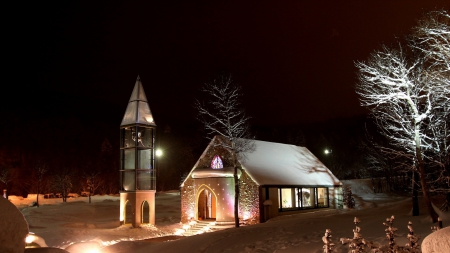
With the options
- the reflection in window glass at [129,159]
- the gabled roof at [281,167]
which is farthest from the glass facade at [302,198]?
the reflection in window glass at [129,159]

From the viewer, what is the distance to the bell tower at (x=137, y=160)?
78.1 ft

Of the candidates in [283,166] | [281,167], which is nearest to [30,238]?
[281,167]

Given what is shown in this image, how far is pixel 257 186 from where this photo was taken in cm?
2281

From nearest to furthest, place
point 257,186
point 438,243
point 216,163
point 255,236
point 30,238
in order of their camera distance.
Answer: point 438,243, point 30,238, point 255,236, point 257,186, point 216,163

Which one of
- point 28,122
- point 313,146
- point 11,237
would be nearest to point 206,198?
point 11,237

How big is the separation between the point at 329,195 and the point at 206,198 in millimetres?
8917

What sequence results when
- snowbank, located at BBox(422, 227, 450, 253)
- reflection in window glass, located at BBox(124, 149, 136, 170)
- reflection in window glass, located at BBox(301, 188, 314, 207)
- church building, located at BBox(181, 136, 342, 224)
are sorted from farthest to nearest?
reflection in window glass, located at BBox(301, 188, 314, 207) → reflection in window glass, located at BBox(124, 149, 136, 170) → church building, located at BBox(181, 136, 342, 224) → snowbank, located at BBox(422, 227, 450, 253)

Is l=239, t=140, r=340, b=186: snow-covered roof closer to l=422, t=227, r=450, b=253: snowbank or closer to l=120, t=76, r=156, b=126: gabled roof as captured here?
l=120, t=76, r=156, b=126: gabled roof

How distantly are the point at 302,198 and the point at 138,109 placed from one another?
12296 mm

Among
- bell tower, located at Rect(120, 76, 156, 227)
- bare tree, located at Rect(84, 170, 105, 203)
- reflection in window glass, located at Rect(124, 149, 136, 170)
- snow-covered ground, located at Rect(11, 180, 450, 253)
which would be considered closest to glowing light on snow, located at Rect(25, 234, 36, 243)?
snow-covered ground, located at Rect(11, 180, 450, 253)

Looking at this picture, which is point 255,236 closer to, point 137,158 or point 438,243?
point 438,243

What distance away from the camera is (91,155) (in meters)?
72.9

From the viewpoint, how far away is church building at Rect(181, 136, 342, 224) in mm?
23094

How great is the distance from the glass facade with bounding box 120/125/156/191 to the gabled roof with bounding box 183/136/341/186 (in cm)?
284
